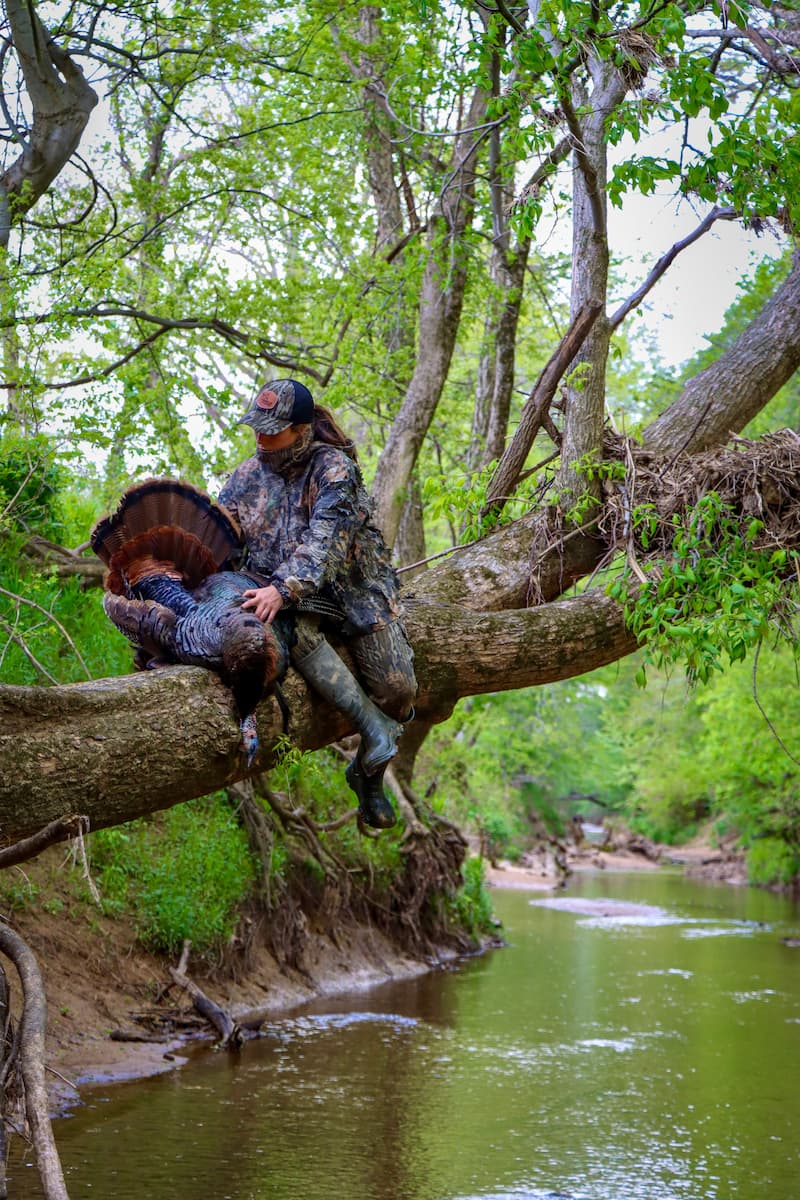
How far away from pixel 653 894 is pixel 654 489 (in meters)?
21.4

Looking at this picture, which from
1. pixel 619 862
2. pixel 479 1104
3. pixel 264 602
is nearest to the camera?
pixel 264 602

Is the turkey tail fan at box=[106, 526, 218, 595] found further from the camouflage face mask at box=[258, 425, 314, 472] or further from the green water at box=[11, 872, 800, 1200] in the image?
the green water at box=[11, 872, 800, 1200]

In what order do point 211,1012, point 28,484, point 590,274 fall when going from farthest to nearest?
point 28,484, point 211,1012, point 590,274

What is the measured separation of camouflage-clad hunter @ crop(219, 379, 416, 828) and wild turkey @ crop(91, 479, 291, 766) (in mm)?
162

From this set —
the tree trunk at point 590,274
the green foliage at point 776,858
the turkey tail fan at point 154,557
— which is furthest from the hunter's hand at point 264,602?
the green foliage at point 776,858

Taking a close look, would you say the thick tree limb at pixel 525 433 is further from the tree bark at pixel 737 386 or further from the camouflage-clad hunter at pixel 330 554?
the camouflage-clad hunter at pixel 330 554

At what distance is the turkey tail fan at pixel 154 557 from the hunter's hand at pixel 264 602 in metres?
0.42

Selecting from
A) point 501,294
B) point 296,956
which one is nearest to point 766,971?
point 296,956

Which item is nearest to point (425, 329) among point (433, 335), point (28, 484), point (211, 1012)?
point (433, 335)

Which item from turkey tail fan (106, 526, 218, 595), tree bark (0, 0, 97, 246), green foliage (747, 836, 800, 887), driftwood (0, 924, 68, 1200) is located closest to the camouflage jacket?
turkey tail fan (106, 526, 218, 595)

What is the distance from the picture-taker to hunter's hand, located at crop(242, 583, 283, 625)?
177 inches

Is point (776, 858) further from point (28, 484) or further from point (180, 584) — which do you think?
point (180, 584)

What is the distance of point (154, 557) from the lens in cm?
488

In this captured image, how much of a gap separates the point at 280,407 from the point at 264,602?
89 centimetres
